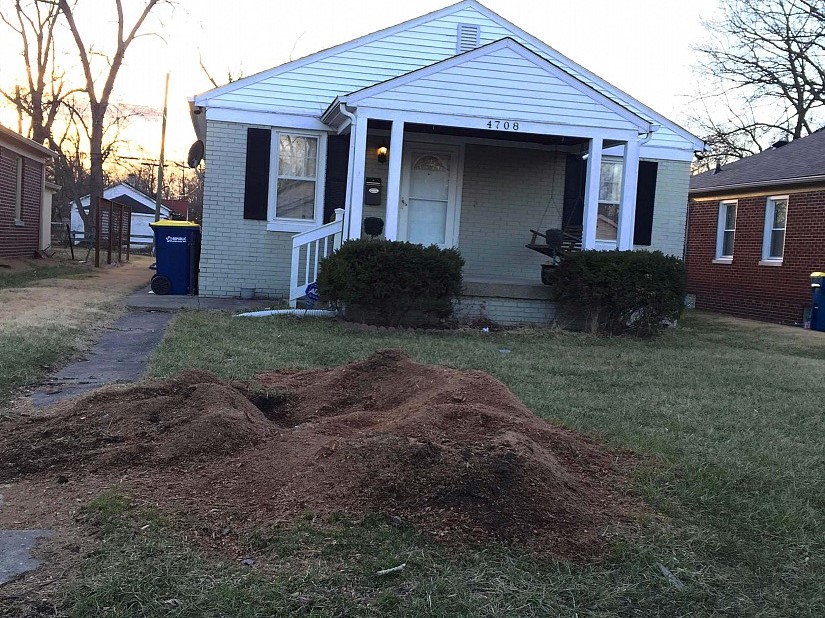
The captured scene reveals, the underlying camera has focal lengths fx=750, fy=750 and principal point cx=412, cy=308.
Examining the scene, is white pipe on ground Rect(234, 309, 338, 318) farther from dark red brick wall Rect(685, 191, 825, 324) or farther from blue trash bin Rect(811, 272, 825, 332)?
dark red brick wall Rect(685, 191, 825, 324)

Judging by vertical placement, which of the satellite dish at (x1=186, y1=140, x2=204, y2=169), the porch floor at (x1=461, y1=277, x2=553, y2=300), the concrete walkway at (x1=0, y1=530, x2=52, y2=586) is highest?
the satellite dish at (x1=186, y1=140, x2=204, y2=169)

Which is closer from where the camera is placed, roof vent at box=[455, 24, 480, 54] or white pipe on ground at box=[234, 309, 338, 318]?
white pipe on ground at box=[234, 309, 338, 318]

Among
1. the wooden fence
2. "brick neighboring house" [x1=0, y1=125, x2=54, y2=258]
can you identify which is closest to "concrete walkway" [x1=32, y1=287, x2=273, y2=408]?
"brick neighboring house" [x1=0, y1=125, x2=54, y2=258]

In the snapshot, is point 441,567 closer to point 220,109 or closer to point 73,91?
point 220,109

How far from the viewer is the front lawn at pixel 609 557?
2641 millimetres

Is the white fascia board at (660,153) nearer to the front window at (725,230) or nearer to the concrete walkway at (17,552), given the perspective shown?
the front window at (725,230)

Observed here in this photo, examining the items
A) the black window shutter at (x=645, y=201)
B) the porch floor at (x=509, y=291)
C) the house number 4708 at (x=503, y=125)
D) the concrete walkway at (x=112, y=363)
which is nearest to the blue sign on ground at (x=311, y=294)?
the concrete walkway at (x=112, y=363)

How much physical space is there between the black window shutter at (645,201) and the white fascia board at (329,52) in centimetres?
414

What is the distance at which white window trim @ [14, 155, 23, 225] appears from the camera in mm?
20250

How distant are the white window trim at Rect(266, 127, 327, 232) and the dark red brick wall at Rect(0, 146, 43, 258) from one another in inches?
392

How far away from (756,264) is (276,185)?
10700mm

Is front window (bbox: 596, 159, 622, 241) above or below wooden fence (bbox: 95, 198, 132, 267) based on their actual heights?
above

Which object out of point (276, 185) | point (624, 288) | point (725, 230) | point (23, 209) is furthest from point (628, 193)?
point (23, 209)

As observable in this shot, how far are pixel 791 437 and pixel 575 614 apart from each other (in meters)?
3.34
